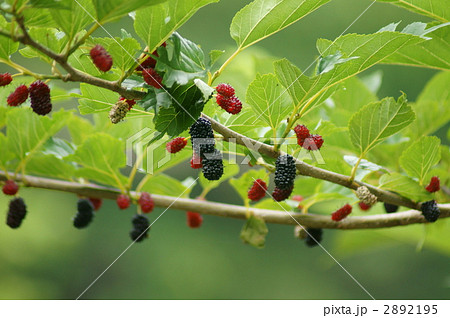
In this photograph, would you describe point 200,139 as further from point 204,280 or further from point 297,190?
point 204,280

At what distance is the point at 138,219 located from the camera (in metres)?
1.02

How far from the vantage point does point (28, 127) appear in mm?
926

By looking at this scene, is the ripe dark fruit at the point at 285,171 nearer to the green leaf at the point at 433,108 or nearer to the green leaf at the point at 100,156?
the green leaf at the point at 100,156

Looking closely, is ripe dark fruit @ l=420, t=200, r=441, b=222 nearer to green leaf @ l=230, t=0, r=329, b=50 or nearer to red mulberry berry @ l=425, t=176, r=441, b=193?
red mulberry berry @ l=425, t=176, r=441, b=193

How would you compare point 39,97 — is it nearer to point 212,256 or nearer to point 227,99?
point 227,99

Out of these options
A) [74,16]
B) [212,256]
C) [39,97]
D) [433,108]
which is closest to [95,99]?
[39,97]

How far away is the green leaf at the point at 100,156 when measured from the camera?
0.92 metres

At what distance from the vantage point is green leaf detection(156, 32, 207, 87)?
2.02 feet

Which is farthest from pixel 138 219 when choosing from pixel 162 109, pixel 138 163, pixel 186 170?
pixel 186 170

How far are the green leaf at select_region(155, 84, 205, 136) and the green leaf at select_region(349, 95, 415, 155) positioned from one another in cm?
27

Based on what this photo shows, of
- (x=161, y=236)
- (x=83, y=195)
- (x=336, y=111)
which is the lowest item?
(x=83, y=195)

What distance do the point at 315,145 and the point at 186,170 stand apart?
1.95 metres

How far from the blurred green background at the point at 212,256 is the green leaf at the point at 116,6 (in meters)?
1.81

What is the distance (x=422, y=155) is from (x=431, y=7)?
23 cm
